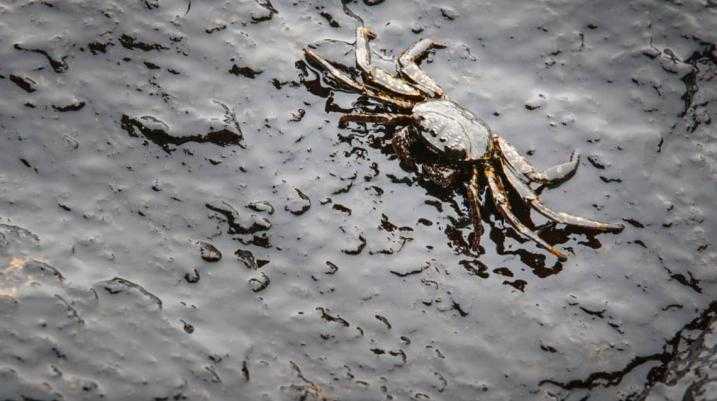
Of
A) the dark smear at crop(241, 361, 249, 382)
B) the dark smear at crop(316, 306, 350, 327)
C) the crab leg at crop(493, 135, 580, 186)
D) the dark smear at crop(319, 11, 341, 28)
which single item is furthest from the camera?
the dark smear at crop(319, 11, 341, 28)

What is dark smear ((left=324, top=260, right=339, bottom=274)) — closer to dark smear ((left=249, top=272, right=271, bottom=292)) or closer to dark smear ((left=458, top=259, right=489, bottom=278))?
dark smear ((left=249, top=272, right=271, bottom=292))

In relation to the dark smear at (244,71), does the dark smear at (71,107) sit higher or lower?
lower

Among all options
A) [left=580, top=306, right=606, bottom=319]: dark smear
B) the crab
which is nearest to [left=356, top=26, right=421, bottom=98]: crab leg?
the crab

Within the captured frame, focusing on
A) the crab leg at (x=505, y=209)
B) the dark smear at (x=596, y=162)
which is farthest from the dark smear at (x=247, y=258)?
the dark smear at (x=596, y=162)

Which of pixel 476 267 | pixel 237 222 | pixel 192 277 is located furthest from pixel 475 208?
pixel 192 277

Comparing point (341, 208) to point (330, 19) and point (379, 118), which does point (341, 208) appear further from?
point (330, 19)

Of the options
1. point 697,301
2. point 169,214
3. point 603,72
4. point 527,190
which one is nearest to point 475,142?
point 527,190

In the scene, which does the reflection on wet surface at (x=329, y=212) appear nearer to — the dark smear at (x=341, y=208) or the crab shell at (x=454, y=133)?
the dark smear at (x=341, y=208)
